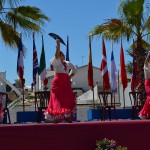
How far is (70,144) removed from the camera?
6.24 meters

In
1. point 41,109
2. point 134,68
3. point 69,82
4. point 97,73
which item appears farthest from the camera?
point 97,73

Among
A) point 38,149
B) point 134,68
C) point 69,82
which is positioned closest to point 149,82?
point 69,82

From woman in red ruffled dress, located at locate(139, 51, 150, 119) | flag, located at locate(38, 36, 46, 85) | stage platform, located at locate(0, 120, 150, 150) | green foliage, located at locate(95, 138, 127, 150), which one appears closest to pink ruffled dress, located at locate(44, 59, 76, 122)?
woman in red ruffled dress, located at locate(139, 51, 150, 119)

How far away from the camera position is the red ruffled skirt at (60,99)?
7.93 m

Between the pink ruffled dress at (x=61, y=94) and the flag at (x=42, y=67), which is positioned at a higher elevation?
the flag at (x=42, y=67)

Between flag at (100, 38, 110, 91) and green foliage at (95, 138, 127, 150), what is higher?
flag at (100, 38, 110, 91)

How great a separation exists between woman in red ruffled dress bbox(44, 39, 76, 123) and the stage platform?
1.67 metres

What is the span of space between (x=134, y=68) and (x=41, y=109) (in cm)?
505

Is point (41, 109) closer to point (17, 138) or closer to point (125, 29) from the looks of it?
point (17, 138)

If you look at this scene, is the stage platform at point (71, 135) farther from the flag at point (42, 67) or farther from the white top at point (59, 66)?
the flag at point (42, 67)

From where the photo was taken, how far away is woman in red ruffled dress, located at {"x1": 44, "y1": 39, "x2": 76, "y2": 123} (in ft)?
26.2

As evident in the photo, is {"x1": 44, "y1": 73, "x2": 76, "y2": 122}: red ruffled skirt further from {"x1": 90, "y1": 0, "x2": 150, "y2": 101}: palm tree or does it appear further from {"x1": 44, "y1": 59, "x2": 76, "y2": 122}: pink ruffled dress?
{"x1": 90, "y1": 0, "x2": 150, "y2": 101}: palm tree

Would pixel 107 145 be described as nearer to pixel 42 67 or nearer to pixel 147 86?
pixel 147 86

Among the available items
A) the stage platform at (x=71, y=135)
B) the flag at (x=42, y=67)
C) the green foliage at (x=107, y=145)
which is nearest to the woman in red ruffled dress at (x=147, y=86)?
the stage platform at (x=71, y=135)
